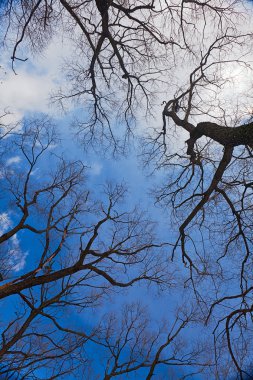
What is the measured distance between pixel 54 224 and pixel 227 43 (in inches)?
243

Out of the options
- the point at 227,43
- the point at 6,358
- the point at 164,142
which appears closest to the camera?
the point at 227,43

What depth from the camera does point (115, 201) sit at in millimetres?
8602

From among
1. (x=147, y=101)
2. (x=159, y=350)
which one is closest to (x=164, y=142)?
(x=147, y=101)

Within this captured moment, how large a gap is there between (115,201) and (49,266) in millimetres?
2305

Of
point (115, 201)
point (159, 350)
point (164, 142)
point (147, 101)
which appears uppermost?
point (147, 101)

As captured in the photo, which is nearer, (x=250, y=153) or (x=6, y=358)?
(x=250, y=153)

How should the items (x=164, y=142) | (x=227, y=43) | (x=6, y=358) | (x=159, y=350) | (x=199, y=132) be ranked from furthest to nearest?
(x=159, y=350) < (x=164, y=142) < (x=6, y=358) < (x=227, y=43) < (x=199, y=132)

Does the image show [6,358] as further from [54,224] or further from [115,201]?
[115,201]

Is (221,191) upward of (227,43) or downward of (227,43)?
downward

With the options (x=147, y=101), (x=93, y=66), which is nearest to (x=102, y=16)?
(x=93, y=66)

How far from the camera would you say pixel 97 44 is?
26.2ft

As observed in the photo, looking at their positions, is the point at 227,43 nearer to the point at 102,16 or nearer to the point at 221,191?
the point at 102,16

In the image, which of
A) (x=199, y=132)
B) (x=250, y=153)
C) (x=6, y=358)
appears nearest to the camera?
(x=250, y=153)

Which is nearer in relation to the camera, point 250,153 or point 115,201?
point 250,153
